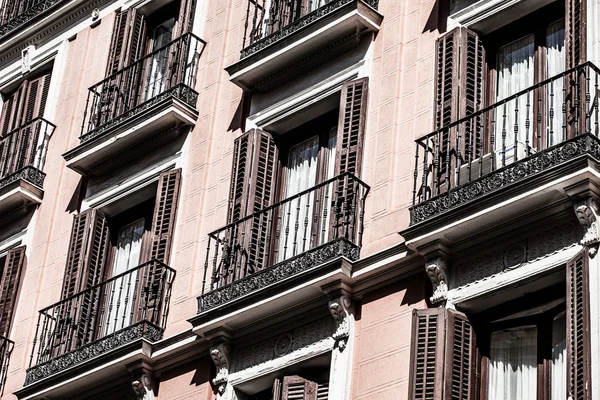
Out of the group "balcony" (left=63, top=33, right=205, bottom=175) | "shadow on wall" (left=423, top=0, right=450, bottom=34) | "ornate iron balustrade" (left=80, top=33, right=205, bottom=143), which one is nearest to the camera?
"shadow on wall" (left=423, top=0, right=450, bottom=34)

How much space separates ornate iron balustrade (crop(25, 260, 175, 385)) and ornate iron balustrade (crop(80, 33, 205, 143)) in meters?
2.56

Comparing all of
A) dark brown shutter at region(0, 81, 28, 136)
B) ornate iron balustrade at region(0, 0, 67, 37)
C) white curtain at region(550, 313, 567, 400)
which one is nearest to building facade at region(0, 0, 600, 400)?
white curtain at region(550, 313, 567, 400)

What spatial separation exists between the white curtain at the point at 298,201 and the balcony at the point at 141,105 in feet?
6.78

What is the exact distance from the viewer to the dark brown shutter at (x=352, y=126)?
18359mm

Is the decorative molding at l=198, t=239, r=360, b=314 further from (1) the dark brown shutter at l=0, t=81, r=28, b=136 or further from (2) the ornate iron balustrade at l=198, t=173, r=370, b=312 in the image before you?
(1) the dark brown shutter at l=0, t=81, r=28, b=136

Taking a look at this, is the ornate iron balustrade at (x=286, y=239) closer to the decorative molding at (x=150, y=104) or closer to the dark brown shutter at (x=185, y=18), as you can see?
the decorative molding at (x=150, y=104)

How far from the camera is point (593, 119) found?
52.2 ft

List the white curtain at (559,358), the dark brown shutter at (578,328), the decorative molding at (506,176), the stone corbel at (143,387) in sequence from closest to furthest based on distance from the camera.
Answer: the dark brown shutter at (578,328) → the white curtain at (559,358) → the decorative molding at (506,176) → the stone corbel at (143,387)

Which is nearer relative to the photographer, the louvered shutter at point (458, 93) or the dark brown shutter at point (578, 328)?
the dark brown shutter at point (578, 328)

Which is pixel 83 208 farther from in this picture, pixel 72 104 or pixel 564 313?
pixel 564 313

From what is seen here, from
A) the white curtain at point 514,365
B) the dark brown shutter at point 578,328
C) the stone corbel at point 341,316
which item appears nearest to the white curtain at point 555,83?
the dark brown shutter at point 578,328

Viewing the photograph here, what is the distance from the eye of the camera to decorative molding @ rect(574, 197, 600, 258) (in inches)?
595

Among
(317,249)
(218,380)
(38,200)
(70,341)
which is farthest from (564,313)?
(38,200)

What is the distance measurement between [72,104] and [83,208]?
254 centimetres
